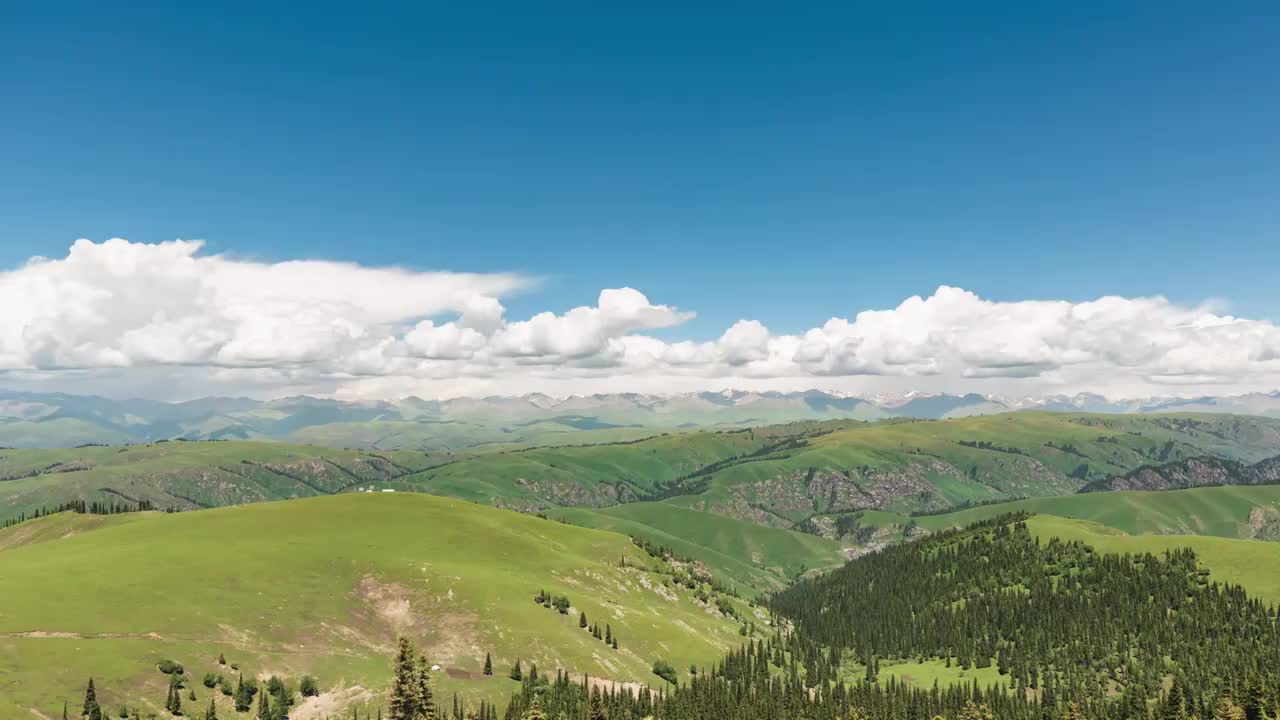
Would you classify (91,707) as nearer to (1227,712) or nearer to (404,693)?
(404,693)

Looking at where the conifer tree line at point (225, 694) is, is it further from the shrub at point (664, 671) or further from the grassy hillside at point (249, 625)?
the shrub at point (664, 671)

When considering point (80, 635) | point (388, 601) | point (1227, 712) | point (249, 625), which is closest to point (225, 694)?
point (249, 625)

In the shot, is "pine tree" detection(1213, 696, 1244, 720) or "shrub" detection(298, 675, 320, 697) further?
"pine tree" detection(1213, 696, 1244, 720)

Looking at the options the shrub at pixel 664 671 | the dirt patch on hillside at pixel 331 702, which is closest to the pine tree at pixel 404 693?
the dirt patch on hillside at pixel 331 702

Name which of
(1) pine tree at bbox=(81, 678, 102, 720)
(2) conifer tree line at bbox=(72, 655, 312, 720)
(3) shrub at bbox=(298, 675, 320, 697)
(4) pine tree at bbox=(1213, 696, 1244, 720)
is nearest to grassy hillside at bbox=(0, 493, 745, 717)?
(2) conifer tree line at bbox=(72, 655, 312, 720)

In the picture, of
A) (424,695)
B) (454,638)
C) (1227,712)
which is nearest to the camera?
(424,695)

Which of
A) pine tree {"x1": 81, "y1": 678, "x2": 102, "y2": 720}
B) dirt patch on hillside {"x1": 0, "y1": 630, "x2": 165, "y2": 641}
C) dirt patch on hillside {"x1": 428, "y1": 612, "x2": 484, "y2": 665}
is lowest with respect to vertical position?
dirt patch on hillside {"x1": 428, "y1": 612, "x2": 484, "y2": 665}

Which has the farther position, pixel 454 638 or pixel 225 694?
pixel 454 638

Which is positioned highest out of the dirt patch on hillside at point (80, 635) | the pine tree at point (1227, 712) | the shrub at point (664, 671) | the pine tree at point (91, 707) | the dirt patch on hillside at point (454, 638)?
the dirt patch on hillside at point (80, 635)

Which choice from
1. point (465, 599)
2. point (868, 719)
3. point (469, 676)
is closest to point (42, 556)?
point (465, 599)

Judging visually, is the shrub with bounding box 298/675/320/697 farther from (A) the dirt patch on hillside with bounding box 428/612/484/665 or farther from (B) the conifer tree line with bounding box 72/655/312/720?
(A) the dirt patch on hillside with bounding box 428/612/484/665

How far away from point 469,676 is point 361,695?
26.2 meters

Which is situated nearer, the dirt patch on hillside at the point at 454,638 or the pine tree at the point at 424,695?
the pine tree at the point at 424,695

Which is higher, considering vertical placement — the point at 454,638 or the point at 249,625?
the point at 249,625
